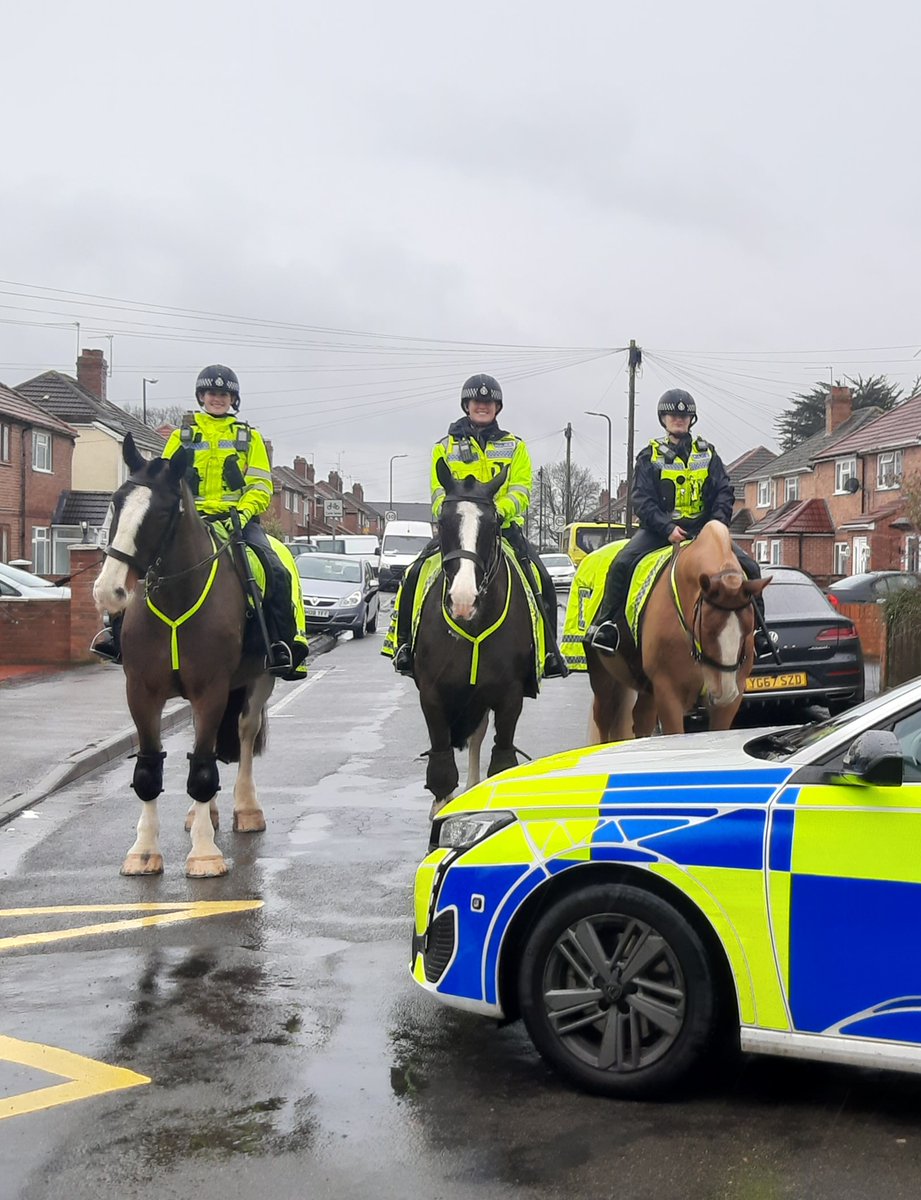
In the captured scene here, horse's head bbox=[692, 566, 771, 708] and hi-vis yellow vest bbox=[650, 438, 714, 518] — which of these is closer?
horse's head bbox=[692, 566, 771, 708]

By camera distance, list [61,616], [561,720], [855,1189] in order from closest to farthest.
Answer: [855,1189], [561,720], [61,616]

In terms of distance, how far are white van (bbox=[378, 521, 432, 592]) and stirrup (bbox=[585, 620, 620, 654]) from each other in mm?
37298

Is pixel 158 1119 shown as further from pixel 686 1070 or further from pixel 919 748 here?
pixel 919 748

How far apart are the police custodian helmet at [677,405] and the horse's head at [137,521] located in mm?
3483

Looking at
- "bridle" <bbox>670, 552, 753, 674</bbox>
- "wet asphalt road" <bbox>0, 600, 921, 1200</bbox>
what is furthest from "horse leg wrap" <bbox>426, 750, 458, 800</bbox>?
"bridle" <bbox>670, 552, 753, 674</bbox>

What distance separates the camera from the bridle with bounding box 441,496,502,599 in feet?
25.8

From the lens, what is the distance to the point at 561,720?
54.3 feet

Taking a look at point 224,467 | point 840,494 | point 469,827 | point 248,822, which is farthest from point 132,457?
point 840,494

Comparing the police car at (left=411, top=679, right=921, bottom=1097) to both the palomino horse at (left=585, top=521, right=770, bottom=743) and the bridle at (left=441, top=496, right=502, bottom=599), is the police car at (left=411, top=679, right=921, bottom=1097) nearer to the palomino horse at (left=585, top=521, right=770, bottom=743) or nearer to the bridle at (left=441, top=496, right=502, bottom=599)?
the bridle at (left=441, top=496, right=502, bottom=599)

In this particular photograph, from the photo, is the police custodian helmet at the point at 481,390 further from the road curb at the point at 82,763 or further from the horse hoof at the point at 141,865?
the road curb at the point at 82,763

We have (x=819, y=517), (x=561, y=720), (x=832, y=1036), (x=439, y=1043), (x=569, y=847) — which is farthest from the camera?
(x=819, y=517)

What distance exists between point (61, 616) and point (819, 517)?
146ft

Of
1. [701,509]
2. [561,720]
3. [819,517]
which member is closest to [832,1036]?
[701,509]

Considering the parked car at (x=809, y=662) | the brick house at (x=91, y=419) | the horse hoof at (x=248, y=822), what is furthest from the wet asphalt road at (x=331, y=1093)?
the brick house at (x=91, y=419)
